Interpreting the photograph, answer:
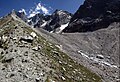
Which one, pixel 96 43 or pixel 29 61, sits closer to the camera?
pixel 29 61

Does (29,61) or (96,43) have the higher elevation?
(29,61)

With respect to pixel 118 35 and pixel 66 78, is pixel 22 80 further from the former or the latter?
pixel 118 35

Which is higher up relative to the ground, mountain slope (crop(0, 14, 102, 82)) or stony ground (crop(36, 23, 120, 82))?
mountain slope (crop(0, 14, 102, 82))

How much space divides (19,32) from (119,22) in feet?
492

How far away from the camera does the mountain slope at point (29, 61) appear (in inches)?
1151

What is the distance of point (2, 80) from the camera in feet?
93.4

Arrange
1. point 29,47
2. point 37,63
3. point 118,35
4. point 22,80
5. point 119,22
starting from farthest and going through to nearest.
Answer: point 119,22
point 118,35
point 29,47
point 37,63
point 22,80

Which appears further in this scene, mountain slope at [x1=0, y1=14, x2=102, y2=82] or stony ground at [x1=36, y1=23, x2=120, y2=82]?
stony ground at [x1=36, y1=23, x2=120, y2=82]

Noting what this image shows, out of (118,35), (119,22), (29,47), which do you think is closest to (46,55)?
(29,47)

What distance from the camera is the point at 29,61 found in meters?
31.2

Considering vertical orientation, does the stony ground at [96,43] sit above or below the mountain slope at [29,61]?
below

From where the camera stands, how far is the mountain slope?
2923cm

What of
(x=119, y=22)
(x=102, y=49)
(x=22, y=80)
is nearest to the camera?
(x=22, y=80)

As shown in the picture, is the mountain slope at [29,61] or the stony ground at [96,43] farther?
the stony ground at [96,43]
